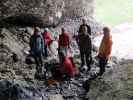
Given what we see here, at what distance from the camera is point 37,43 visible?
12.0 meters

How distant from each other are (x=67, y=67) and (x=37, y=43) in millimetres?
1270

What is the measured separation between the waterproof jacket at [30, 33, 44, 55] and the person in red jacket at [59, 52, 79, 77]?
0.73m

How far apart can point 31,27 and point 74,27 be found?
2962mm

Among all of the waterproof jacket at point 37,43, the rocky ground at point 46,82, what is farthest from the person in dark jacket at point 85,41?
the waterproof jacket at point 37,43

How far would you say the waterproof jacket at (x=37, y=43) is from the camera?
12.0 m

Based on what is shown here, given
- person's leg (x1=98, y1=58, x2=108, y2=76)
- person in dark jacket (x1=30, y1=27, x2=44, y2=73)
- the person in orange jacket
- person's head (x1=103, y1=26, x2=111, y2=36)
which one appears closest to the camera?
person's head (x1=103, y1=26, x2=111, y2=36)

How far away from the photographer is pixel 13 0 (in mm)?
16859

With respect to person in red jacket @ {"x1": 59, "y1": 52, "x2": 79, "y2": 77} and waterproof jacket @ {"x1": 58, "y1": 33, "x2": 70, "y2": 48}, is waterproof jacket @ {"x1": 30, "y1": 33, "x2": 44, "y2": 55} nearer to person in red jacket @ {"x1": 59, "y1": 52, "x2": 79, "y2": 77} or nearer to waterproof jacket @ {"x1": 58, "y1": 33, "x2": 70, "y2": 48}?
waterproof jacket @ {"x1": 58, "y1": 33, "x2": 70, "y2": 48}

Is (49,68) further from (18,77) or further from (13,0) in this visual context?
(13,0)

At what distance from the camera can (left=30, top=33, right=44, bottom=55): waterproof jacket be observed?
39.4 ft

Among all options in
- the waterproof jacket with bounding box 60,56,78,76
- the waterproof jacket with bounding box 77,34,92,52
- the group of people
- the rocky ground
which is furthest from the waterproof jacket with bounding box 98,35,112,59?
the waterproof jacket with bounding box 60,56,78,76

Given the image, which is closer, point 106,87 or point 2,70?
point 106,87

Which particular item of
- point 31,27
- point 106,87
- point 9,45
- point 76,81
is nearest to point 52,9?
point 31,27

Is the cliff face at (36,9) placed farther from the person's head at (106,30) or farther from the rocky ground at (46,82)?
the person's head at (106,30)
